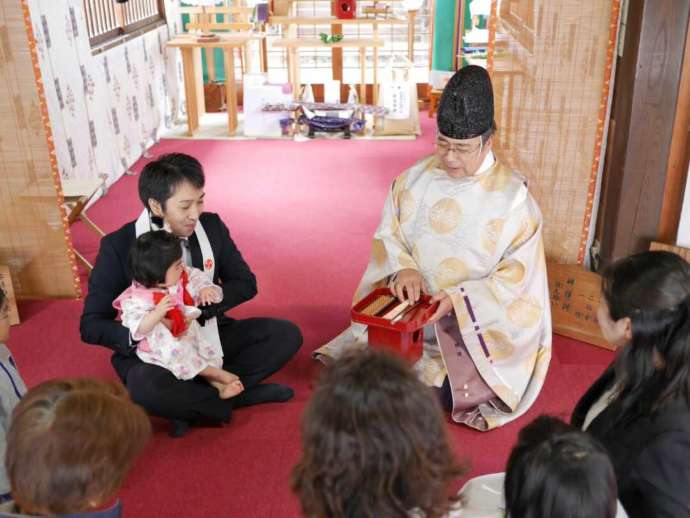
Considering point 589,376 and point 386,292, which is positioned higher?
point 386,292

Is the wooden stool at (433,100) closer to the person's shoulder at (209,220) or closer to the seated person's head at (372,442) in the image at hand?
the person's shoulder at (209,220)

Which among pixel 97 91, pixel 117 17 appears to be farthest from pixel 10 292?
pixel 117 17

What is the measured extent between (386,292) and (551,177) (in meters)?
1.02

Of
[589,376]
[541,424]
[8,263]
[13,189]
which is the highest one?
[541,424]

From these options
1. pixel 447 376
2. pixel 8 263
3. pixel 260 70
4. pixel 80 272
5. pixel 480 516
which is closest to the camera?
pixel 480 516

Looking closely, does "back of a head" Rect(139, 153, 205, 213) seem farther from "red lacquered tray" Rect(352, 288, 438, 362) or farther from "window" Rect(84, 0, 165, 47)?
"window" Rect(84, 0, 165, 47)

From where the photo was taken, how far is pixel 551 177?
322 centimetres

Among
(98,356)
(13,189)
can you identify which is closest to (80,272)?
(13,189)

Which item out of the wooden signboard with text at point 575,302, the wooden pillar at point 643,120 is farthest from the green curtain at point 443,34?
the wooden signboard with text at point 575,302

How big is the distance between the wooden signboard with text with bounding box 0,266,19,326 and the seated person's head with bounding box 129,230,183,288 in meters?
1.25

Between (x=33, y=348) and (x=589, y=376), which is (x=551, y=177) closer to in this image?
(x=589, y=376)

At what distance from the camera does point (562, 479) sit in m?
1.13

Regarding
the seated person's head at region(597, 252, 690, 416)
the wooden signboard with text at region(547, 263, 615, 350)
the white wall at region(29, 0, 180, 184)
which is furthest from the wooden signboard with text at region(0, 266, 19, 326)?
the seated person's head at region(597, 252, 690, 416)

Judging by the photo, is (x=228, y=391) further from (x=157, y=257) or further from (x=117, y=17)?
(x=117, y=17)
